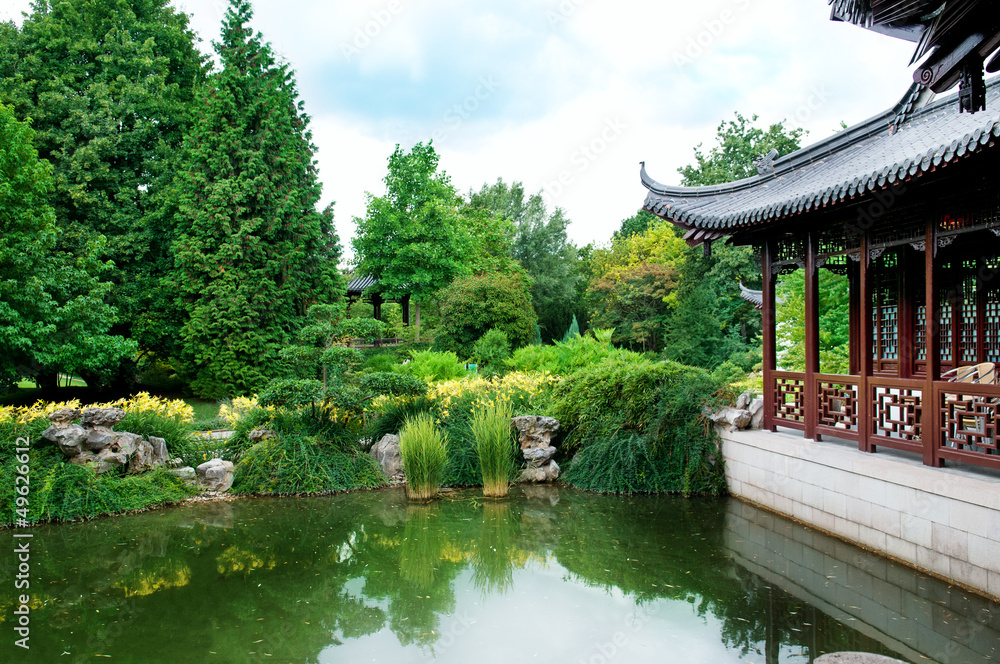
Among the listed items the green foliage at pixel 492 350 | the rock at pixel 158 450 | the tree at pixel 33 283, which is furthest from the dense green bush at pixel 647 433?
the tree at pixel 33 283

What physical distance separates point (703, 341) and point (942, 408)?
1354 centimetres

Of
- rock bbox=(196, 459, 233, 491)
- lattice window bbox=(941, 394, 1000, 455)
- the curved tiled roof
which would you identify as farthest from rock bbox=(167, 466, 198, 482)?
lattice window bbox=(941, 394, 1000, 455)

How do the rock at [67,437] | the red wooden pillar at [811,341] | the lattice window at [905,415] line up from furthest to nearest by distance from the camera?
the rock at [67,437], the red wooden pillar at [811,341], the lattice window at [905,415]

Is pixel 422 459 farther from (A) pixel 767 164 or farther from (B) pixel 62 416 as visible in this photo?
(A) pixel 767 164

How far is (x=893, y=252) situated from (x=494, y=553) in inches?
196

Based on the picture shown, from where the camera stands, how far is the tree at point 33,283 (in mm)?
8469

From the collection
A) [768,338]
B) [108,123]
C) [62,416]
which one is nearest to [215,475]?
[62,416]

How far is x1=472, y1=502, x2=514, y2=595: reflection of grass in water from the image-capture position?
449cm

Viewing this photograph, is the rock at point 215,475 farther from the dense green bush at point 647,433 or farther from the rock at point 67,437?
the dense green bush at point 647,433

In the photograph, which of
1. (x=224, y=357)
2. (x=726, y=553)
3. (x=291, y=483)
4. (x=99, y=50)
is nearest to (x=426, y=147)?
(x=99, y=50)

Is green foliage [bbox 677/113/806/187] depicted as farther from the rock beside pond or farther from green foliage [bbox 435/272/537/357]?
the rock beside pond

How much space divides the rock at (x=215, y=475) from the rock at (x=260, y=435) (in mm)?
483

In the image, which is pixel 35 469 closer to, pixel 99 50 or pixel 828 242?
pixel 828 242

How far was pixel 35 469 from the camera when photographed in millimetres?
6129
